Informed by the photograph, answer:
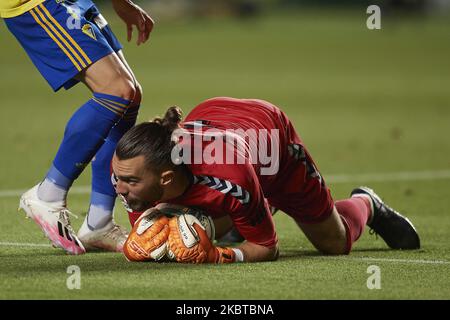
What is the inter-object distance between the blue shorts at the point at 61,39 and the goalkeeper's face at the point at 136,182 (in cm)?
86

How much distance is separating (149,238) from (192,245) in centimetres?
25

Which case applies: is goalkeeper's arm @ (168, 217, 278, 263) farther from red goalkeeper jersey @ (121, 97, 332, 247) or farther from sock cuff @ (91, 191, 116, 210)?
sock cuff @ (91, 191, 116, 210)

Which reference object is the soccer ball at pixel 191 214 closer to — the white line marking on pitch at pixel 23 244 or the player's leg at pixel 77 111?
the player's leg at pixel 77 111

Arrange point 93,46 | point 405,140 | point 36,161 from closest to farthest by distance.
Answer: point 93,46, point 36,161, point 405,140

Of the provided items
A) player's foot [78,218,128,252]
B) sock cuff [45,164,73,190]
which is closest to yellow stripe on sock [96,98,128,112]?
sock cuff [45,164,73,190]

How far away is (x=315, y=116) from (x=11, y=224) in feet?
35.0

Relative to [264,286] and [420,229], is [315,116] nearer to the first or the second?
[420,229]

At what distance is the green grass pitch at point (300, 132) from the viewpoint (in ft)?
19.2

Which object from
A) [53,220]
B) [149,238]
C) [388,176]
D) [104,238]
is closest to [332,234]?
[149,238]

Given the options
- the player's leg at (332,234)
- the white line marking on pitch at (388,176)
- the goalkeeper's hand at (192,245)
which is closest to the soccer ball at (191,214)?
the goalkeeper's hand at (192,245)

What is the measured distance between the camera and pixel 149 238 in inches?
252

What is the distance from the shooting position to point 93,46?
680cm

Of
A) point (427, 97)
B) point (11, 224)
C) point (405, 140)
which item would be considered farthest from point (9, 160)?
point (427, 97)

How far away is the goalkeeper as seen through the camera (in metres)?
6.16
